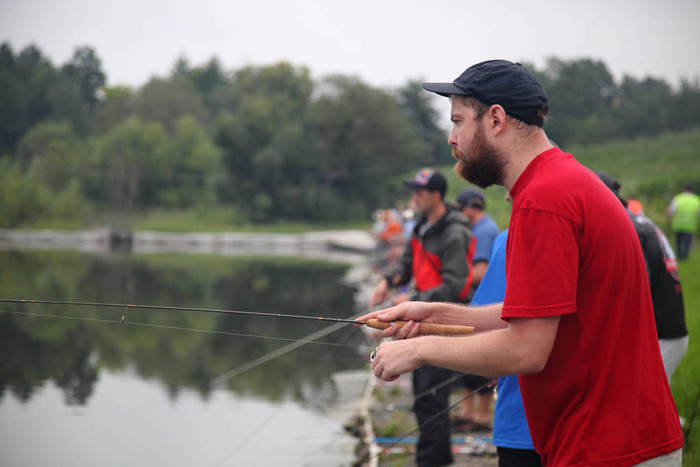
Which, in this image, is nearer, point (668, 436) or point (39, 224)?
point (668, 436)

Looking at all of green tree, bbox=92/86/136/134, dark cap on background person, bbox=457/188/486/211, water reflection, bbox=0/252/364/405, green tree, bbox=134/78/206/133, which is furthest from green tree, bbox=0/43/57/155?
dark cap on background person, bbox=457/188/486/211

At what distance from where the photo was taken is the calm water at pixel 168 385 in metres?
6.40

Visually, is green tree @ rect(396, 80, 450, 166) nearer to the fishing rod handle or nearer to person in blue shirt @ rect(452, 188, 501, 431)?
person in blue shirt @ rect(452, 188, 501, 431)

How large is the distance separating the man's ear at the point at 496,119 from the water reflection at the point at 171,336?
4.67 ft

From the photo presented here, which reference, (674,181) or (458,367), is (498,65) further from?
(674,181)

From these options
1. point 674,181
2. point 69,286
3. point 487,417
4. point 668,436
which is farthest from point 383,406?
point 674,181

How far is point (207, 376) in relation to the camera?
10906 mm

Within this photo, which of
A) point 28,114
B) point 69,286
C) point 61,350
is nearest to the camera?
point 61,350

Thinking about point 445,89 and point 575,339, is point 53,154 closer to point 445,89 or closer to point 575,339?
point 445,89

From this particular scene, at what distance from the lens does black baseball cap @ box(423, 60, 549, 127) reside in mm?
2012

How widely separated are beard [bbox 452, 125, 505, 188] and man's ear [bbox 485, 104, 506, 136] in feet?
0.10

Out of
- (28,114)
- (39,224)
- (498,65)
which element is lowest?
(39,224)

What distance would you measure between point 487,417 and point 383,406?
1.53m

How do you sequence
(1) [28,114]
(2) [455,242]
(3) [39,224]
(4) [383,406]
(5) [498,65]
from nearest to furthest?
(5) [498,65] → (2) [455,242] → (4) [383,406] → (3) [39,224] → (1) [28,114]
